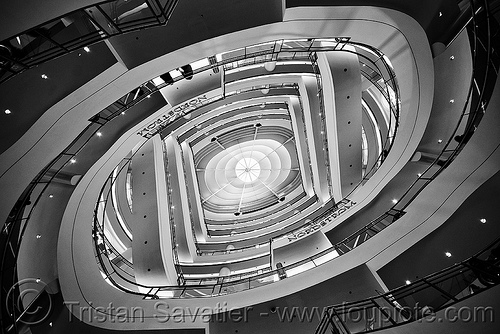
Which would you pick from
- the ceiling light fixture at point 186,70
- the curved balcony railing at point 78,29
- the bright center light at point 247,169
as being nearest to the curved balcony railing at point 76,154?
the ceiling light fixture at point 186,70

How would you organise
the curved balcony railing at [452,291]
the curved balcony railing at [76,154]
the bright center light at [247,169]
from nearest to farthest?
the curved balcony railing at [452,291], the curved balcony railing at [76,154], the bright center light at [247,169]

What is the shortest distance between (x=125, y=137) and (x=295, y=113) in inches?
374

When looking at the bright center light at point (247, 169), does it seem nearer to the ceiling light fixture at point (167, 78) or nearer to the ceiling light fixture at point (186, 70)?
the ceiling light fixture at point (186, 70)

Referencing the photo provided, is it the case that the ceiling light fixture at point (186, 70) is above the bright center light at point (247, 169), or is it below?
below

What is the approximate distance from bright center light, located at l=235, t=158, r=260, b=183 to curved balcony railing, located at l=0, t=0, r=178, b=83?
15396mm

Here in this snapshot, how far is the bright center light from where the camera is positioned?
19.7 m

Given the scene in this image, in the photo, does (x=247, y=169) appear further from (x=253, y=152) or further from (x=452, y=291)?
(x=452, y=291)

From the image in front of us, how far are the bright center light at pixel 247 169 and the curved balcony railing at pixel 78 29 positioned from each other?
15.4 metres

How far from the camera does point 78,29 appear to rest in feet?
14.4

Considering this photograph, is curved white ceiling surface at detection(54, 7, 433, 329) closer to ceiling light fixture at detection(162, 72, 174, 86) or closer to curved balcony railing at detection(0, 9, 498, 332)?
ceiling light fixture at detection(162, 72, 174, 86)

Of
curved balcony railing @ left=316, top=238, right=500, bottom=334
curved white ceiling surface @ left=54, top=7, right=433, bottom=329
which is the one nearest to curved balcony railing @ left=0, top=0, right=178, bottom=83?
curved white ceiling surface @ left=54, top=7, right=433, bottom=329

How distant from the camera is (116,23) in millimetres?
4453

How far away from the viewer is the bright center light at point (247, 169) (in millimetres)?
19719

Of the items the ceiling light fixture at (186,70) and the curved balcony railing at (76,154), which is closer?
the curved balcony railing at (76,154)
